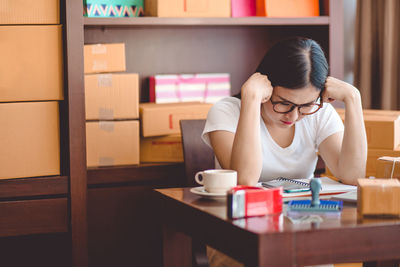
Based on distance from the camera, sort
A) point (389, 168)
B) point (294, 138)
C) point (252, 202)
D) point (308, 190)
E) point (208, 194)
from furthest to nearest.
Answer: point (294, 138), point (389, 168), point (308, 190), point (208, 194), point (252, 202)

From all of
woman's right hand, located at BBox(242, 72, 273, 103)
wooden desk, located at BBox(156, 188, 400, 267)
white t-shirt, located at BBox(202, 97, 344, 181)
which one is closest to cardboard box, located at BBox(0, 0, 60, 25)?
white t-shirt, located at BBox(202, 97, 344, 181)

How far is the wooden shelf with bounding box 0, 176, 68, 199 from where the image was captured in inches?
89.9

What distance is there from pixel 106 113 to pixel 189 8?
1.93ft

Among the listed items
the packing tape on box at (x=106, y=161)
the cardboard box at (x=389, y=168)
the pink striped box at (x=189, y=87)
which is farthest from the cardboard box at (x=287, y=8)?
the cardboard box at (x=389, y=168)

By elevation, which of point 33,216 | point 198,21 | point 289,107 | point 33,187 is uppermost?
point 198,21

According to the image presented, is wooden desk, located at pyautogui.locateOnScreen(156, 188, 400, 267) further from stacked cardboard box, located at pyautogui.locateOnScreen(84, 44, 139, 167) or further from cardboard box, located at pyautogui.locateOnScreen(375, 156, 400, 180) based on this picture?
stacked cardboard box, located at pyautogui.locateOnScreen(84, 44, 139, 167)

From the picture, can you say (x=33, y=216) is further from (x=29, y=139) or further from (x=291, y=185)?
(x=291, y=185)

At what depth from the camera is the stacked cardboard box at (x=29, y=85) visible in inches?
88.7

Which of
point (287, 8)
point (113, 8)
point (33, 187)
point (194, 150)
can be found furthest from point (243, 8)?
point (33, 187)

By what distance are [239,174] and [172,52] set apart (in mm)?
1286

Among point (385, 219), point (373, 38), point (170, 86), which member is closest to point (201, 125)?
point (170, 86)

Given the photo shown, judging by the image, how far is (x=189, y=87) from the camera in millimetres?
2887

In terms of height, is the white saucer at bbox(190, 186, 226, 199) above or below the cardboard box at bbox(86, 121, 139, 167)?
below

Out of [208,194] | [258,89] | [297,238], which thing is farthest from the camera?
[258,89]
